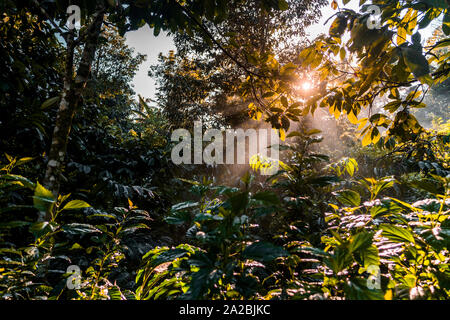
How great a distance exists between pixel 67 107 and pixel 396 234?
1919mm

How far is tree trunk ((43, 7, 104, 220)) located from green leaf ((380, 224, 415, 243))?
176cm

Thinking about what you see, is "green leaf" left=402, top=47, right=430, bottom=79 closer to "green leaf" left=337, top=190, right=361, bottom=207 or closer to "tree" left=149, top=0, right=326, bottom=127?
"green leaf" left=337, top=190, right=361, bottom=207

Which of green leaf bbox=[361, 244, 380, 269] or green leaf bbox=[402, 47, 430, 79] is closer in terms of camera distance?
green leaf bbox=[361, 244, 380, 269]

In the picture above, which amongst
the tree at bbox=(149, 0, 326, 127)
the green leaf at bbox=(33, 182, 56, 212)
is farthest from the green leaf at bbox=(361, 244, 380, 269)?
the tree at bbox=(149, 0, 326, 127)

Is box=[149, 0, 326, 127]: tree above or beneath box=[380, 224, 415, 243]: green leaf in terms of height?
above

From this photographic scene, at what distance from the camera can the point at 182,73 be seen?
858 centimetres

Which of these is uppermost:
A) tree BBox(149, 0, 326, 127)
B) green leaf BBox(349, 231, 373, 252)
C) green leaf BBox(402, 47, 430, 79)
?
tree BBox(149, 0, 326, 127)

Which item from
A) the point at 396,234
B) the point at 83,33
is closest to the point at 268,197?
the point at 396,234

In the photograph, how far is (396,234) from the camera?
2.26ft

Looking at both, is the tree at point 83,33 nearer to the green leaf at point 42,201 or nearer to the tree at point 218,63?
the green leaf at point 42,201

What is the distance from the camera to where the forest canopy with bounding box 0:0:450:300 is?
67 cm

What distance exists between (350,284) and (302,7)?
8984 mm

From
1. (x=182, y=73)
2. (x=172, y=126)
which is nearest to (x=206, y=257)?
(x=172, y=126)
